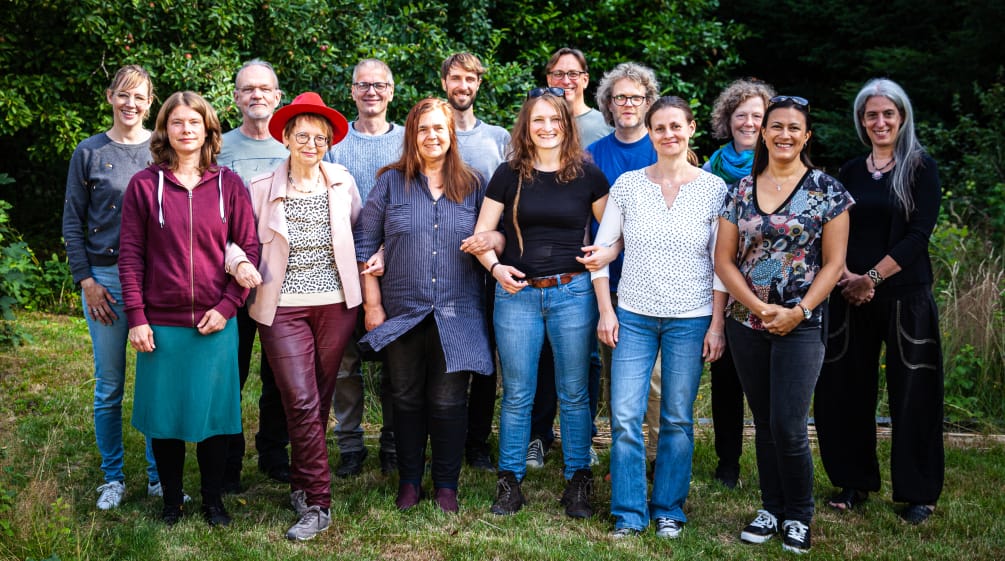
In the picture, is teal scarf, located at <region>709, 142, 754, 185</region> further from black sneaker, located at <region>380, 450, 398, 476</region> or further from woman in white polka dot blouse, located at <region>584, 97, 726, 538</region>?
black sneaker, located at <region>380, 450, 398, 476</region>

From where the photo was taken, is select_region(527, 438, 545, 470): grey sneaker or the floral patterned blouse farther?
select_region(527, 438, 545, 470): grey sneaker

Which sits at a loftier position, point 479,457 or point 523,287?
point 523,287

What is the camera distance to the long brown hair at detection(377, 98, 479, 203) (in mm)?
4355

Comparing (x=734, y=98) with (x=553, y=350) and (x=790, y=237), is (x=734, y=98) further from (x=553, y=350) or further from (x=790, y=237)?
(x=553, y=350)

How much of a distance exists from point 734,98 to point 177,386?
3.18 metres

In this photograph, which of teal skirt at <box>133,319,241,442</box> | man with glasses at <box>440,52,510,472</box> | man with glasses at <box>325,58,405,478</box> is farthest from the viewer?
man with glasses at <box>440,52,510,472</box>

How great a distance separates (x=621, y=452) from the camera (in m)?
4.16

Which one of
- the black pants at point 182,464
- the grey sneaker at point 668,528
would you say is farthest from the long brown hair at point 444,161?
the grey sneaker at point 668,528

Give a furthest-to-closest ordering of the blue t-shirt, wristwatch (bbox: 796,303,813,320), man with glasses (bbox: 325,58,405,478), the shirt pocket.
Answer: man with glasses (bbox: 325,58,405,478) → the blue t-shirt → the shirt pocket → wristwatch (bbox: 796,303,813,320)

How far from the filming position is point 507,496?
4461mm

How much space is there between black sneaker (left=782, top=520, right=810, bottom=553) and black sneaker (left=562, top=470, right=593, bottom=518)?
94 centimetres

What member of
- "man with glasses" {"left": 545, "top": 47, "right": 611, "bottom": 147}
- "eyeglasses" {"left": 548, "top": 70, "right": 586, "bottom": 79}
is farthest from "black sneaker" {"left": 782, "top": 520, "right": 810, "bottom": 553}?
"eyeglasses" {"left": 548, "top": 70, "right": 586, "bottom": 79}

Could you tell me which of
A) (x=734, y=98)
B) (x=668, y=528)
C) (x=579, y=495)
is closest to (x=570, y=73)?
(x=734, y=98)

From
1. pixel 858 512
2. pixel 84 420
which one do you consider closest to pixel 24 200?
pixel 84 420
